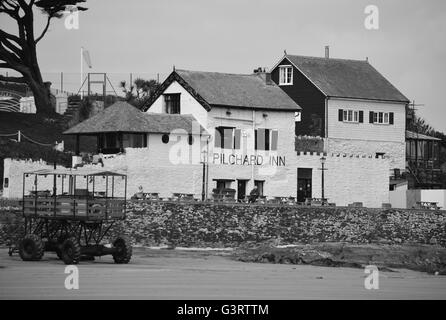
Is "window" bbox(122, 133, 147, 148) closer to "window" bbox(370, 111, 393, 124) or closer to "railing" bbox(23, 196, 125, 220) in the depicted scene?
"window" bbox(370, 111, 393, 124)

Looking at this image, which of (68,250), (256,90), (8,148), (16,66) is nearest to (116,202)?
(68,250)

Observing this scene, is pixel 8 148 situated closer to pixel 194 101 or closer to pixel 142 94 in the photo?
pixel 194 101

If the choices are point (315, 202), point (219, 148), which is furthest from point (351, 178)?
point (219, 148)

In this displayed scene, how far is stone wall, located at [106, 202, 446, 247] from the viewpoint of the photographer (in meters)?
60.2

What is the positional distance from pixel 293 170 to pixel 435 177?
56.6 feet

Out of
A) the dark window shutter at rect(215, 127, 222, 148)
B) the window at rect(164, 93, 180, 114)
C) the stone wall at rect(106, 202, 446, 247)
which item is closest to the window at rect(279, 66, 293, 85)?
the window at rect(164, 93, 180, 114)

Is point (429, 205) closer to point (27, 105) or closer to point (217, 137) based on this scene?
point (217, 137)

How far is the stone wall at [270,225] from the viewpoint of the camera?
60.2 meters

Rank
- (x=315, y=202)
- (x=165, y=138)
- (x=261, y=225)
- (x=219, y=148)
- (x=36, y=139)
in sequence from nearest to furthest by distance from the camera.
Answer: (x=261, y=225) < (x=315, y=202) < (x=165, y=138) < (x=219, y=148) < (x=36, y=139)

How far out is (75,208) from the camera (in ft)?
148

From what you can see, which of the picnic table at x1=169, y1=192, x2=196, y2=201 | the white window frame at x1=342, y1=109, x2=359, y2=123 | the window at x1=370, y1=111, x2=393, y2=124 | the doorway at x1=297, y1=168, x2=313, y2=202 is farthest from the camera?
the window at x1=370, y1=111, x2=393, y2=124

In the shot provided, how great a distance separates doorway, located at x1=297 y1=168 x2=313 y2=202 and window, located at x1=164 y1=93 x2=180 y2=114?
330 inches

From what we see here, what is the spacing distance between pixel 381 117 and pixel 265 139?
13.2 metres
